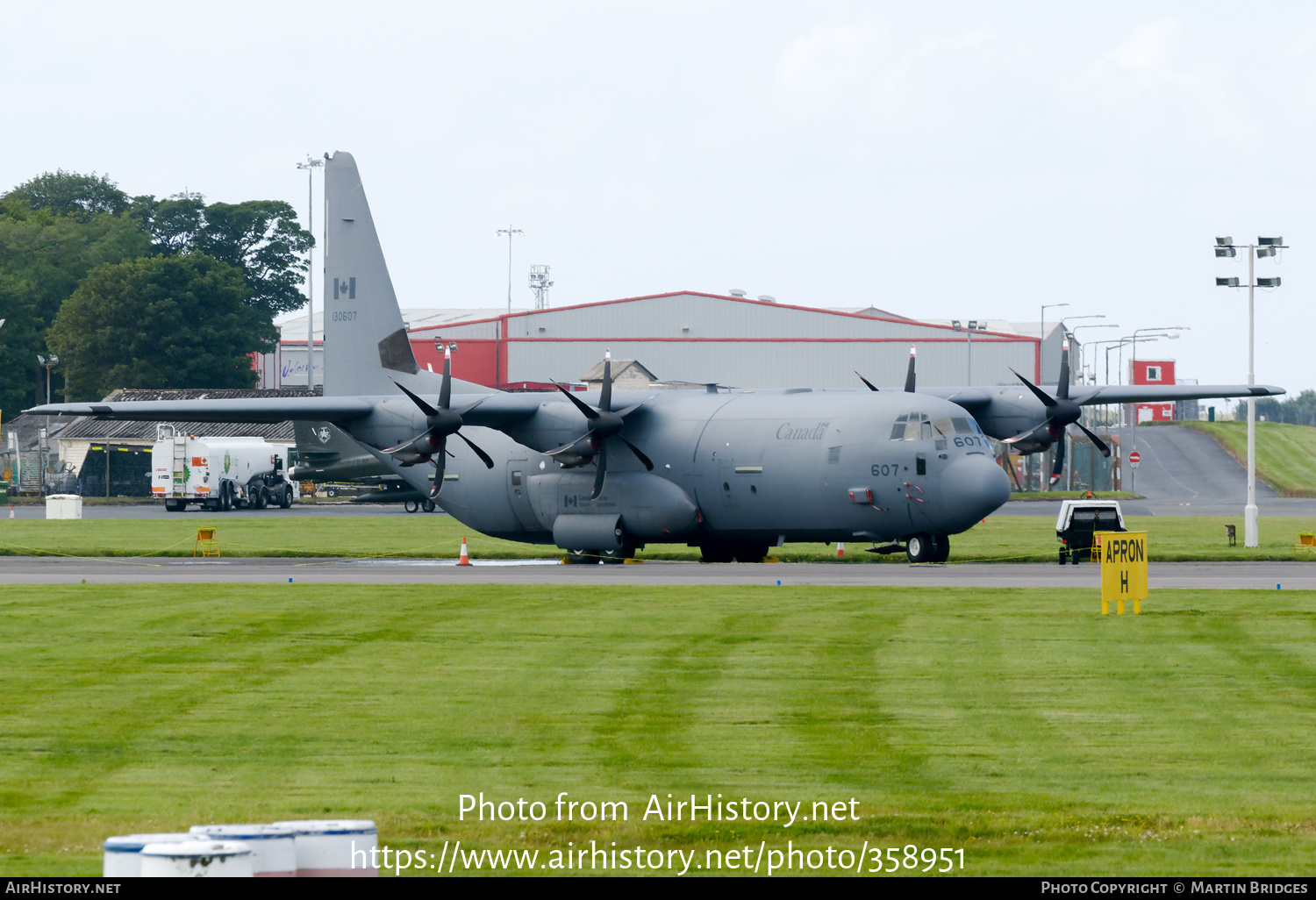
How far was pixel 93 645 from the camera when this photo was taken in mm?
20469

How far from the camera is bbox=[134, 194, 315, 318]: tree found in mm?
140375

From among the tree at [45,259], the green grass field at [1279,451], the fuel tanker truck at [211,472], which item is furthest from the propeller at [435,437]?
the tree at [45,259]

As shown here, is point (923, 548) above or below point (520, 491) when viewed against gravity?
below

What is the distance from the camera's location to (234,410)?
3912 cm

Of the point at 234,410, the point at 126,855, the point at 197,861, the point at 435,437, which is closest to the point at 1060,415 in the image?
the point at 435,437

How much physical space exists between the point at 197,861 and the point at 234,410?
112 ft

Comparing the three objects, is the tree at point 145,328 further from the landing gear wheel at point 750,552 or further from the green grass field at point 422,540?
the landing gear wheel at point 750,552

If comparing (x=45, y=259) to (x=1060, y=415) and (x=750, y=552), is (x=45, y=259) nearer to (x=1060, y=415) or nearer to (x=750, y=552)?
(x=750, y=552)

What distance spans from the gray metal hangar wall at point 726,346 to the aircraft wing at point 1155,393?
59200 mm

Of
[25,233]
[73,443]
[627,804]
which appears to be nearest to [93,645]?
[627,804]

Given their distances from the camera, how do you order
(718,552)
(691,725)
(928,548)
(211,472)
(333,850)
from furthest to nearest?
(211,472) → (718,552) → (928,548) → (691,725) → (333,850)

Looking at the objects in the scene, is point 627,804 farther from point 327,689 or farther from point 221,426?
point 221,426

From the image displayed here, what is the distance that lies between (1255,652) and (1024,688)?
4421mm

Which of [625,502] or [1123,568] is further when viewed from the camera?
[625,502]
